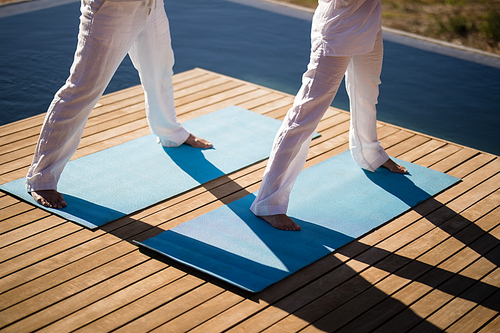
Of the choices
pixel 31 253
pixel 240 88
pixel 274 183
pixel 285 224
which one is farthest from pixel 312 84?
pixel 240 88

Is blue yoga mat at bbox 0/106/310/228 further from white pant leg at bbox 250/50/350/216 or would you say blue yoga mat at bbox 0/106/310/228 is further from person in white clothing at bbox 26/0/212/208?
white pant leg at bbox 250/50/350/216

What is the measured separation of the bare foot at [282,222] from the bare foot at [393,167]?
2.71ft

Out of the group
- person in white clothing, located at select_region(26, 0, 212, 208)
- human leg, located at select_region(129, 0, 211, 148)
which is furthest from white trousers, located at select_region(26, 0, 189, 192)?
human leg, located at select_region(129, 0, 211, 148)

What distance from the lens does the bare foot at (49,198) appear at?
262 centimetres

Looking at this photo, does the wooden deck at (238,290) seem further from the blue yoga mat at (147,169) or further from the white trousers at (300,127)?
the white trousers at (300,127)

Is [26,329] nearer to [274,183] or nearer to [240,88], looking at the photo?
[274,183]

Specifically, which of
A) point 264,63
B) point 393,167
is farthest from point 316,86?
point 264,63

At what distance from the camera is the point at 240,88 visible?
4273mm

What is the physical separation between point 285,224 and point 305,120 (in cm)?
47

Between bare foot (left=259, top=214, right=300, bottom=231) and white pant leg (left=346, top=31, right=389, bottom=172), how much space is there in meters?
0.75

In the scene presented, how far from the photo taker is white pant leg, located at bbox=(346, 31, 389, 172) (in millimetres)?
2811

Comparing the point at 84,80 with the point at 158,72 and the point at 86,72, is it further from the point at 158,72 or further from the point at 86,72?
the point at 158,72

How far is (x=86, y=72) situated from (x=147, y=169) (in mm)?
687

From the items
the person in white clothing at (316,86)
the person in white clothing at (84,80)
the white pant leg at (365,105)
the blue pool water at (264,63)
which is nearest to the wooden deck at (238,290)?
the person in white clothing at (84,80)
